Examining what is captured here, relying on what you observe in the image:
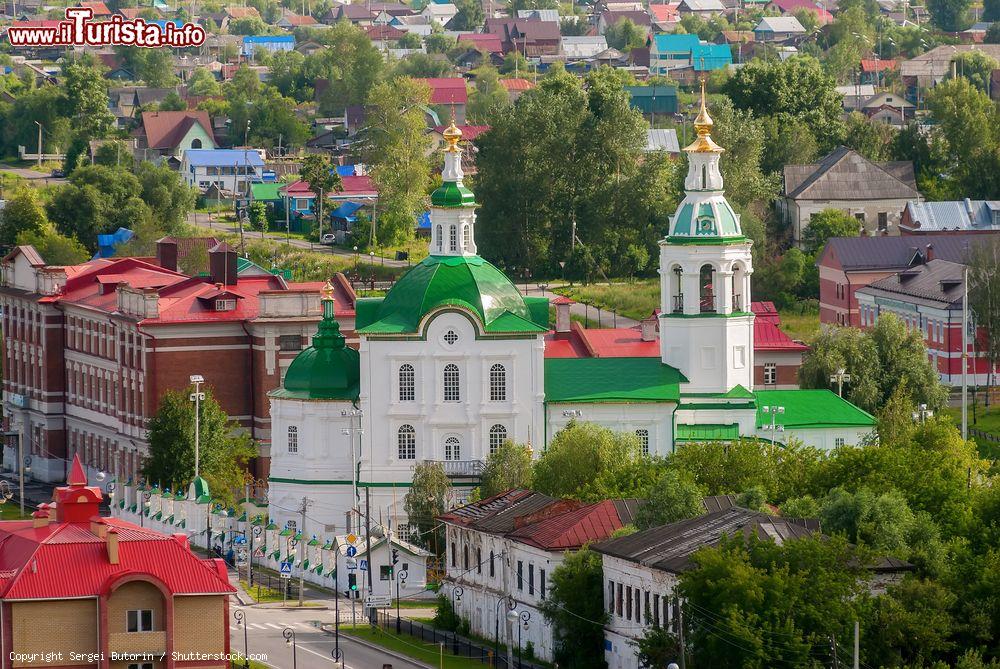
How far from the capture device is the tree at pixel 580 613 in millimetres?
90938

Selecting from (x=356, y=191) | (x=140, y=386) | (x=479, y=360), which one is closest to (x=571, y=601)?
(x=479, y=360)

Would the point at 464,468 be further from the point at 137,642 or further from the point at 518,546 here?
the point at 137,642

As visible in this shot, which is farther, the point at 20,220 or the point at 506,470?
the point at 20,220

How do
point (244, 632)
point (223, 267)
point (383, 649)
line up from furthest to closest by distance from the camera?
point (223, 267), point (244, 632), point (383, 649)

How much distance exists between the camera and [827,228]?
17362 cm

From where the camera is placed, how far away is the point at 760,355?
134 meters

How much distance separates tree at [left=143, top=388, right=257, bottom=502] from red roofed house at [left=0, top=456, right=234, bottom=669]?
36.0 metres

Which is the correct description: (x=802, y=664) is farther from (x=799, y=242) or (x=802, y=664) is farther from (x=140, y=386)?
(x=799, y=242)

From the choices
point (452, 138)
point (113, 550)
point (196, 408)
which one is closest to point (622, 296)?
point (452, 138)

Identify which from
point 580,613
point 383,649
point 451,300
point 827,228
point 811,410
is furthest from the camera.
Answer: point 827,228

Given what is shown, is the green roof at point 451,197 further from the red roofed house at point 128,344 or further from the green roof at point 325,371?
the red roofed house at point 128,344

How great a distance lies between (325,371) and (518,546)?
2095cm

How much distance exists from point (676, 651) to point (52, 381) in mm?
59746

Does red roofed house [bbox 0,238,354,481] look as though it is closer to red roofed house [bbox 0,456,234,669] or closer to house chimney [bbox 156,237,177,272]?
house chimney [bbox 156,237,177,272]
